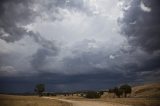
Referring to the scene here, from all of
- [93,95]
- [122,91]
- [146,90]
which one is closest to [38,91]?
[93,95]

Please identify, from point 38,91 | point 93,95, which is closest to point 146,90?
point 93,95

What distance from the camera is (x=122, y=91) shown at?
128375 millimetres

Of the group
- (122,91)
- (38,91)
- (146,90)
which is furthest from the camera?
(146,90)

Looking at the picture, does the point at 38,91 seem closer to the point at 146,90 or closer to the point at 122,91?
the point at 122,91

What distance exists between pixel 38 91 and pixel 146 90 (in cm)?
6153

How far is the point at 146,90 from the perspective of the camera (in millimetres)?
173750

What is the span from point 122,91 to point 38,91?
1936 inches

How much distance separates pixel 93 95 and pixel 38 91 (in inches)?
1372

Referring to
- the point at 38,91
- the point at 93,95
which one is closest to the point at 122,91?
the point at 93,95

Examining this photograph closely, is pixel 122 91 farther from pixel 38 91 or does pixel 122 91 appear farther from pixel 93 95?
pixel 38 91

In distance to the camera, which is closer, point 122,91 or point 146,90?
point 122,91

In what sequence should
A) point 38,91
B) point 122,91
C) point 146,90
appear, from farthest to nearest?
point 146,90, point 38,91, point 122,91

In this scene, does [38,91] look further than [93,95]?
Yes
